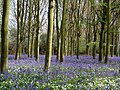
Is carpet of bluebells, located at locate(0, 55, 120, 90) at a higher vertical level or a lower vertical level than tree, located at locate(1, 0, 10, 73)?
lower

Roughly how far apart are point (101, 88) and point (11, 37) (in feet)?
173

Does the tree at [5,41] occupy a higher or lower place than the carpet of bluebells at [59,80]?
higher

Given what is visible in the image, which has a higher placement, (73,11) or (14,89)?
(73,11)

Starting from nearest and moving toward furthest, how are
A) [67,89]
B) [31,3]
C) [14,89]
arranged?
1. [14,89]
2. [67,89]
3. [31,3]

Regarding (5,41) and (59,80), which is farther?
(5,41)

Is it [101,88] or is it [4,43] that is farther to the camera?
[4,43]

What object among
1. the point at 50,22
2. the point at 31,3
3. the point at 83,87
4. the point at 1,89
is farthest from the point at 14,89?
the point at 31,3

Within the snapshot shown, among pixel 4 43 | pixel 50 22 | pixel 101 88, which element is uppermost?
pixel 50 22

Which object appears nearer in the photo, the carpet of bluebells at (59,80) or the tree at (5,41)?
the carpet of bluebells at (59,80)

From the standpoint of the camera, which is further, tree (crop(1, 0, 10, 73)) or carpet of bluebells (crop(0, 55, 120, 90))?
tree (crop(1, 0, 10, 73))

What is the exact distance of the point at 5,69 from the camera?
10047 mm

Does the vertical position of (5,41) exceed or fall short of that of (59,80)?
it exceeds it

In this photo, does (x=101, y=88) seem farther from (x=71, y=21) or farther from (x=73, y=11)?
(x=71, y=21)

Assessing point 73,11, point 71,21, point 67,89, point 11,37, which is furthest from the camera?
point 11,37
